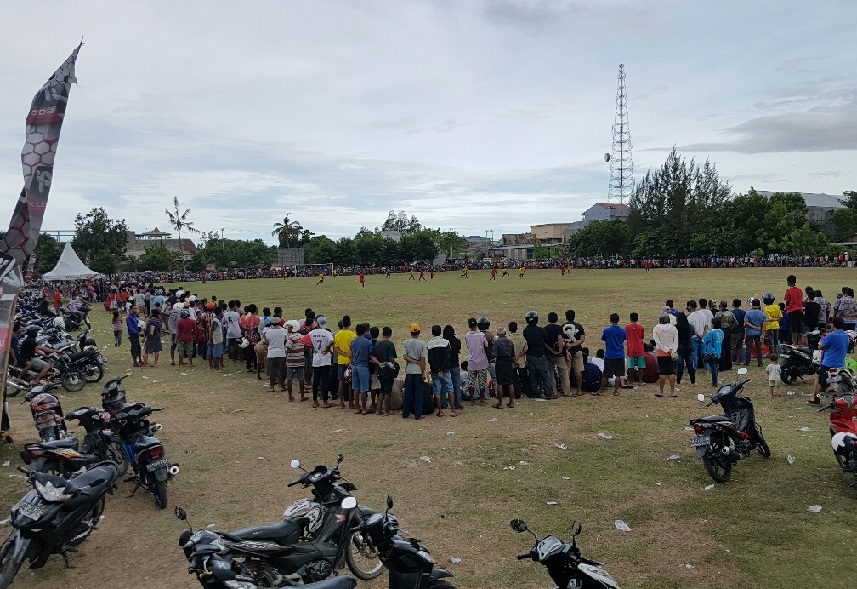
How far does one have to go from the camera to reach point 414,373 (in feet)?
33.8

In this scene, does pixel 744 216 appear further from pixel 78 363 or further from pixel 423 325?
pixel 78 363

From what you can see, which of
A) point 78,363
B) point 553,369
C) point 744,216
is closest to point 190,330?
point 78,363

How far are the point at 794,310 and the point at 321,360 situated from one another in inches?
419

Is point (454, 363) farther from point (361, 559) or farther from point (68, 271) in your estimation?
point (68, 271)

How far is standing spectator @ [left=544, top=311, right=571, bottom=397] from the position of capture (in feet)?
36.9

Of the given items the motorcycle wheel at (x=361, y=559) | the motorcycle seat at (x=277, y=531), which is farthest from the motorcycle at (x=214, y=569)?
the motorcycle wheel at (x=361, y=559)

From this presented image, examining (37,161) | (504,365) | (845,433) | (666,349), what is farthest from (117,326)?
(845,433)

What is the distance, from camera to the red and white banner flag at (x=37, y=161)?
7461 mm

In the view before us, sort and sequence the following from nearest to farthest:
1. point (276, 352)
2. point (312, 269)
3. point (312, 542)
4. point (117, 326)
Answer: point (312, 542), point (276, 352), point (117, 326), point (312, 269)

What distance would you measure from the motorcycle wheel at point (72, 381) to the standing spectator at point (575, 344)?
33.7 ft

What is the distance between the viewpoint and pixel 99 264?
200 ft

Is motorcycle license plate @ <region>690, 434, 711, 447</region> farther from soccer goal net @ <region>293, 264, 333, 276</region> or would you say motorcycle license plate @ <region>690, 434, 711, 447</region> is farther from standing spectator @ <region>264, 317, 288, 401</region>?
soccer goal net @ <region>293, 264, 333, 276</region>

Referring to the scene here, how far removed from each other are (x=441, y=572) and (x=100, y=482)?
3501mm

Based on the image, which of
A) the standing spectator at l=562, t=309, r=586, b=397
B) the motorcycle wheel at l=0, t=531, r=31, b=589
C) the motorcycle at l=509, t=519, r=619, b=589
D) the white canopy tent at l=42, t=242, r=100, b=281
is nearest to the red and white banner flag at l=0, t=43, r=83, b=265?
the motorcycle wheel at l=0, t=531, r=31, b=589
